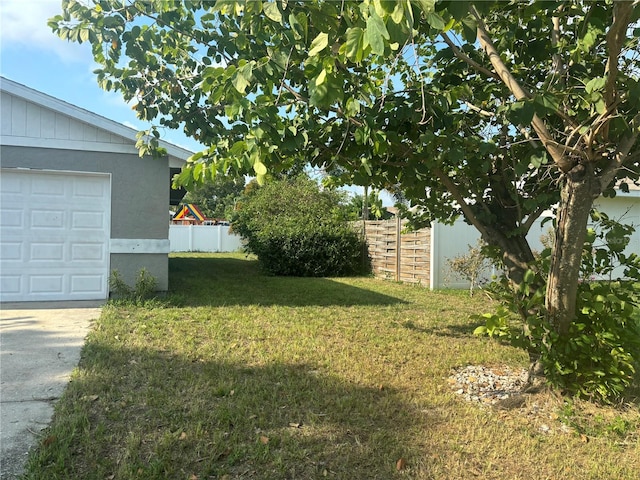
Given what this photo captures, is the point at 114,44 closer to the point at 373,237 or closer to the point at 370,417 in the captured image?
the point at 370,417

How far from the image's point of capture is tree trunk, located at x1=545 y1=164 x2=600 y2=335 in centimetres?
323

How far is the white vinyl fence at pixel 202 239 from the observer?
26.1 meters

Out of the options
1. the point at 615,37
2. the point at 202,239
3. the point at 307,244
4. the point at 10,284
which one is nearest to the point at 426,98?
the point at 615,37

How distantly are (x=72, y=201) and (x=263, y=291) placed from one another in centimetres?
425

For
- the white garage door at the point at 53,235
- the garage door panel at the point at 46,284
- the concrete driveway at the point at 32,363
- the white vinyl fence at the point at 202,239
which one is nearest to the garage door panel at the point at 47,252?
the white garage door at the point at 53,235

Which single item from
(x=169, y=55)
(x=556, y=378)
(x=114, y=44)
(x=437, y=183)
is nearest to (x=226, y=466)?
(x=556, y=378)

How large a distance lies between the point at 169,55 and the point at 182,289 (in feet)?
19.1

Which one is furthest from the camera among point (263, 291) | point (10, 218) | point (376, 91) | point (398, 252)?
point (398, 252)

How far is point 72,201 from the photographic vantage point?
26.3 ft

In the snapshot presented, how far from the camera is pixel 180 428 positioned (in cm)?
330

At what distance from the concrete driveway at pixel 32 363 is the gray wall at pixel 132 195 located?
1094mm

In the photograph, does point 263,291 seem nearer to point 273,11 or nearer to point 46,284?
point 46,284

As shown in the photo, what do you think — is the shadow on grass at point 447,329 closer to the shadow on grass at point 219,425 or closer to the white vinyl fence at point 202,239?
the shadow on grass at point 219,425

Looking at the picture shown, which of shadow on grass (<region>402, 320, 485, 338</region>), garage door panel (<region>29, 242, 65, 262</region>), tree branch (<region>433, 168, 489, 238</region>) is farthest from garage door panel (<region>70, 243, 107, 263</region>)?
tree branch (<region>433, 168, 489, 238</region>)
